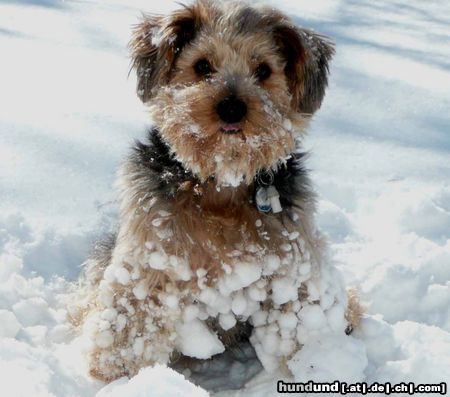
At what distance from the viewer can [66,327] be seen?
394cm

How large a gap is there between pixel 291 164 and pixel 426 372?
1166 mm

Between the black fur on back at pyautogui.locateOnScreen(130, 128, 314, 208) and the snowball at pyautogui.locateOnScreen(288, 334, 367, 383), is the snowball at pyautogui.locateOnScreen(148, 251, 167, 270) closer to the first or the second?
the black fur on back at pyautogui.locateOnScreen(130, 128, 314, 208)

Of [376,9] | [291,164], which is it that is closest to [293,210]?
[291,164]

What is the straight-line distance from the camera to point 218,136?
3256 mm

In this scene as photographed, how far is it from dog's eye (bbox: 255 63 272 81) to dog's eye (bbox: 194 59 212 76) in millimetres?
239

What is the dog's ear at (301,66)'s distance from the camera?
12.0 ft

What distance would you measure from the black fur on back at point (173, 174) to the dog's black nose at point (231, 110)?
0.39m

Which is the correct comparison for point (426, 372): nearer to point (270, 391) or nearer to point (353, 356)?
point (353, 356)

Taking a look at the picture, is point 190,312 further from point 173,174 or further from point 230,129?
point 230,129

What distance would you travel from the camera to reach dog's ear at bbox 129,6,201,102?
356 cm

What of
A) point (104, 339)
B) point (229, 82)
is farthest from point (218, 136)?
point (104, 339)

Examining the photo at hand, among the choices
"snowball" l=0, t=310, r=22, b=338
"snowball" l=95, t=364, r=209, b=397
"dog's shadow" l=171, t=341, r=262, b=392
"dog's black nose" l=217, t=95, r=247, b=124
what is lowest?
"dog's shadow" l=171, t=341, r=262, b=392

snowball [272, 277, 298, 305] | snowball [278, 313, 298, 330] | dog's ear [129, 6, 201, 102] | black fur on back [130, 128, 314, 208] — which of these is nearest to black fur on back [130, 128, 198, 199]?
black fur on back [130, 128, 314, 208]

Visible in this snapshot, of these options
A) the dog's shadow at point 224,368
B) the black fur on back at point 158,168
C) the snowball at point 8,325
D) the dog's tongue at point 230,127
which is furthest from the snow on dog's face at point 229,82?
the snowball at point 8,325
